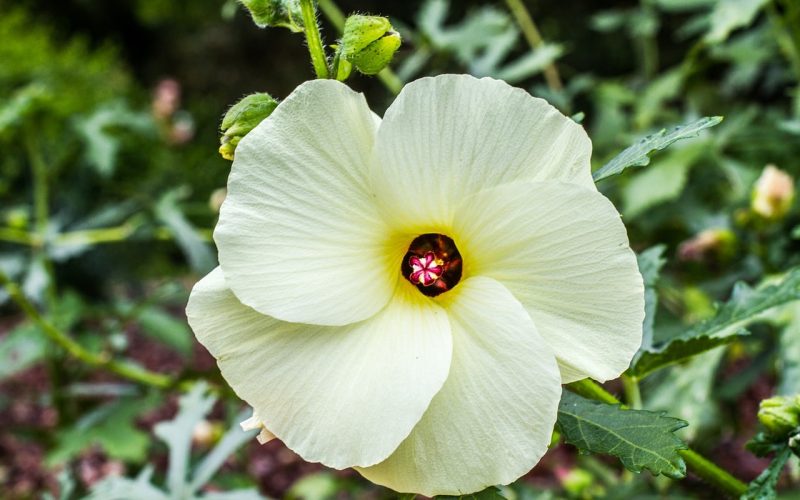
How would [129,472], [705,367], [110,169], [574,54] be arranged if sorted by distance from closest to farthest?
1. [705,367]
2. [129,472]
3. [110,169]
4. [574,54]

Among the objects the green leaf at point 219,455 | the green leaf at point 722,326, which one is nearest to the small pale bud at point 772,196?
the green leaf at point 722,326

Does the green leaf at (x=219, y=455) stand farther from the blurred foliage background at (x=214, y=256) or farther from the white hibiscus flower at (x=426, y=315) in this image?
the white hibiscus flower at (x=426, y=315)

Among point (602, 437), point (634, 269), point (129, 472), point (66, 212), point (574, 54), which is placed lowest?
point (574, 54)

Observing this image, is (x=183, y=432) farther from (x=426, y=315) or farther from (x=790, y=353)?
(x=790, y=353)

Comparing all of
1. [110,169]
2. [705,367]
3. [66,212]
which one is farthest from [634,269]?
[66,212]

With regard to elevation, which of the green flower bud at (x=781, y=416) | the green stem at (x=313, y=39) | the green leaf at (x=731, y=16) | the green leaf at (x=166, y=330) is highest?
the green stem at (x=313, y=39)

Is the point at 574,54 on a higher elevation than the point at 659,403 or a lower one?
lower

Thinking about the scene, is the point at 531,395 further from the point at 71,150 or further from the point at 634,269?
the point at 71,150

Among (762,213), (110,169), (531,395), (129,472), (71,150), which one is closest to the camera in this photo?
(531,395)
